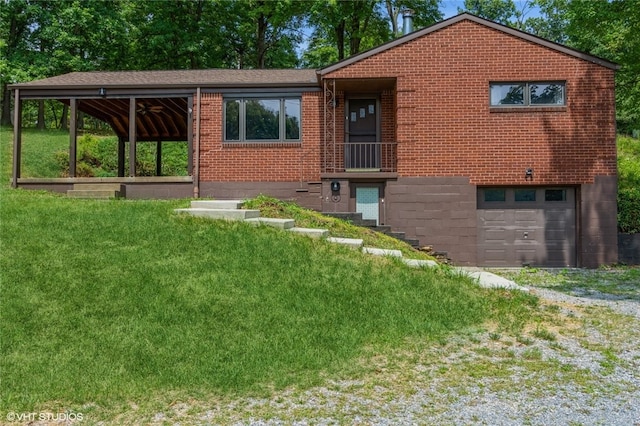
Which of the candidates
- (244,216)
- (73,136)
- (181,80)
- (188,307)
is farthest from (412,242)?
(73,136)

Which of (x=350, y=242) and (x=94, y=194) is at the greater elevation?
(x=94, y=194)

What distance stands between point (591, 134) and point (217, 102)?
9.69 m

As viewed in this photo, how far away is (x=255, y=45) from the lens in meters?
30.3

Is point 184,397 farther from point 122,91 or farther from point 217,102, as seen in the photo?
point 122,91

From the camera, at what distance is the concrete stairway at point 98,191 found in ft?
40.7

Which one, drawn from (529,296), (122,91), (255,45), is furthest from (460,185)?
(255,45)

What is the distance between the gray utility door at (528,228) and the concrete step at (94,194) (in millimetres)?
9475

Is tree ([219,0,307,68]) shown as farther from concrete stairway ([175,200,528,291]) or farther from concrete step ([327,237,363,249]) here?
concrete step ([327,237,363,249])

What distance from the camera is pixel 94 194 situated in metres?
12.4

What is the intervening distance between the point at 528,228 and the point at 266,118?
7414 mm

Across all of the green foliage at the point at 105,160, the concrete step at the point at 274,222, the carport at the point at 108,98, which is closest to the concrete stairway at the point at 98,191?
the carport at the point at 108,98

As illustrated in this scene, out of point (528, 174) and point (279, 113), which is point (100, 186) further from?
point (528, 174)

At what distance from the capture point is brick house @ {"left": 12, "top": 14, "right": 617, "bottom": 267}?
1200 centimetres

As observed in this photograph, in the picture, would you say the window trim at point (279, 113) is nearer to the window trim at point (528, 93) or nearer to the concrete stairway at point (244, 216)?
the concrete stairway at point (244, 216)
